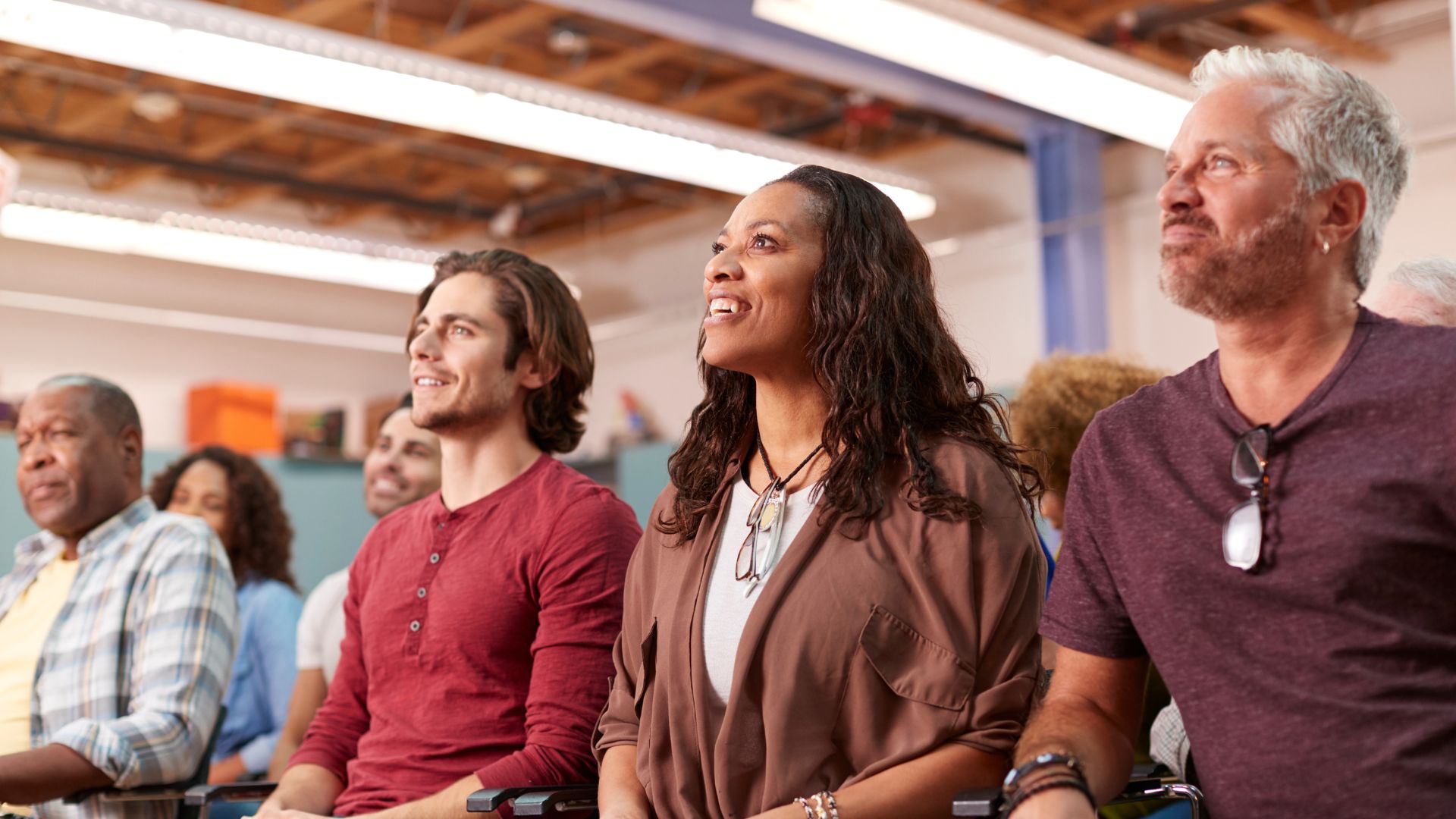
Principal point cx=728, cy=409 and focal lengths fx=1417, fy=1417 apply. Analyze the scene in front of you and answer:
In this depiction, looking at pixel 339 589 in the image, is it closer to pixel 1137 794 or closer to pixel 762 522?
pixel 762 522

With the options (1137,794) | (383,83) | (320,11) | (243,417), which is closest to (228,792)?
(1137,794)

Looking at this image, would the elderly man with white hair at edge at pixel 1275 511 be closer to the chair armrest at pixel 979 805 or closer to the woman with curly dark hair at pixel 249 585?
the chair armrest at pixel 979 805

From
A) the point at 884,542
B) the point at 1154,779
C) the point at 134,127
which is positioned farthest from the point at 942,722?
the point at 134,127

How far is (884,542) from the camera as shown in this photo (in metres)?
1.88

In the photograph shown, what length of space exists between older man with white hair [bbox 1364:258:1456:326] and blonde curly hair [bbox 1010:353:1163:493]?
0.66 meters

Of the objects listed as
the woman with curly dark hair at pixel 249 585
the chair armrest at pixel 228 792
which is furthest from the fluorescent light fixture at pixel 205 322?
the chair armrest at pixel 228 792

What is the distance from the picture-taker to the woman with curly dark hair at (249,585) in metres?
4.20

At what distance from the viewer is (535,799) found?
2.04m

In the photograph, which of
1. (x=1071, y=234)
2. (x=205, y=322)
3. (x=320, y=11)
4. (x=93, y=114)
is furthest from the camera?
(x=205, y=322)

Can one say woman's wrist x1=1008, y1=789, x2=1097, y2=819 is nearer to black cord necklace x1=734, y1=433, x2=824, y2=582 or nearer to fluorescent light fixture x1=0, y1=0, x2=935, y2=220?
black cord necklace x1=734, y1=433, x2=824, y2=582

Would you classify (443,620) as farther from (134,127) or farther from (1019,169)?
(134,127)

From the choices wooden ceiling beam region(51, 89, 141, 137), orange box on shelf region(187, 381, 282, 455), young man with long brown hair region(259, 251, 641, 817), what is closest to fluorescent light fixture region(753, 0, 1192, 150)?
young man with long brown hair region(259, 251, 641, 817)

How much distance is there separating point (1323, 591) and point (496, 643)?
1394 mm

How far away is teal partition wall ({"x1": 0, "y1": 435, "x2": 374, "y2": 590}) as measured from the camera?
294 inches
